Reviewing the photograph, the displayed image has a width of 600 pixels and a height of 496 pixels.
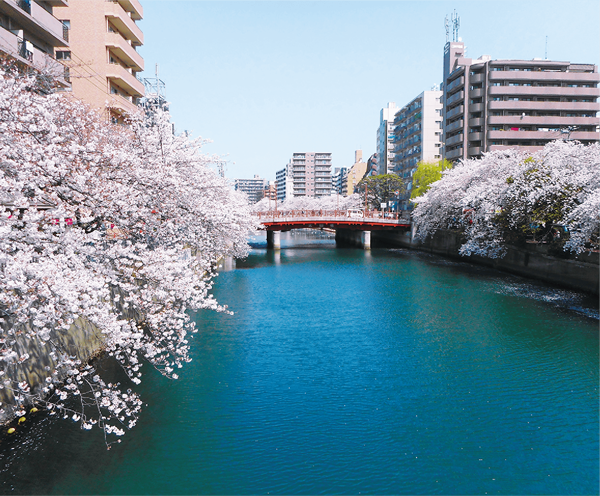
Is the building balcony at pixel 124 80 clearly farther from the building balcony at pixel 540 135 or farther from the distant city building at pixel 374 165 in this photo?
the distant city building at pixel 374 165

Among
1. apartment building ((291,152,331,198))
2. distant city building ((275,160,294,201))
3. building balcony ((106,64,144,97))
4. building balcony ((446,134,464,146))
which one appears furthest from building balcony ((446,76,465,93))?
apartment building ((291,152,331,198))

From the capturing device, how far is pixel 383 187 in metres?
81.4

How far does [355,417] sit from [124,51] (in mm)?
32367

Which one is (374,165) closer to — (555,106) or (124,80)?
(555,106)

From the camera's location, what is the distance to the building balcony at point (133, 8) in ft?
116

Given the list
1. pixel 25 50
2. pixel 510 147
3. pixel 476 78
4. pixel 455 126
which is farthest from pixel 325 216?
pixel 25 50

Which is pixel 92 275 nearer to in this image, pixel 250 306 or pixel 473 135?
pixel 250 306

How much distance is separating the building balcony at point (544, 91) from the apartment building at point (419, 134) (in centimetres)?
1731

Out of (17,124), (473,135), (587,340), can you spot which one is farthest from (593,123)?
(17,124)

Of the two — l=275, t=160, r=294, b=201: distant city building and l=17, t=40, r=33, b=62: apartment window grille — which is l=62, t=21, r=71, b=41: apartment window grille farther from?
l=275, t=160, r=294, b=201: distant city building

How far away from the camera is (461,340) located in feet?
58.7

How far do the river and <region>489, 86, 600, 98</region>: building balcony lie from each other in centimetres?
4571

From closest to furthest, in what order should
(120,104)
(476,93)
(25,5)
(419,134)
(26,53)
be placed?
(26,53)
(25,5)
(120,104)
(476,93)
(419,134)

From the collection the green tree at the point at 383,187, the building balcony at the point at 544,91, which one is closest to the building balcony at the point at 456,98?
the building balcony at the point at 544,91
